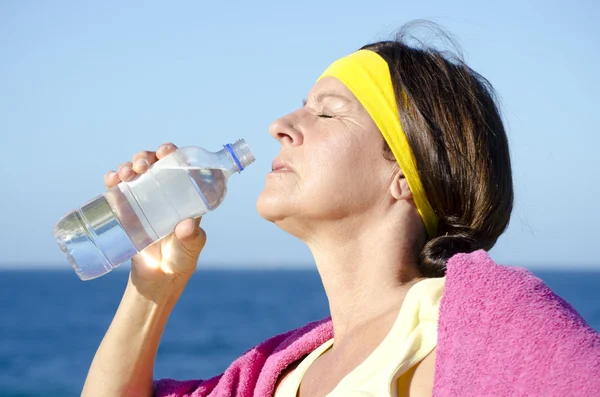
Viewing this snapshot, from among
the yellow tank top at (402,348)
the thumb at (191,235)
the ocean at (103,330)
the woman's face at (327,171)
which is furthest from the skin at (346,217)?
the ocean at (103,330)

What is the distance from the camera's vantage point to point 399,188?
2781 mm

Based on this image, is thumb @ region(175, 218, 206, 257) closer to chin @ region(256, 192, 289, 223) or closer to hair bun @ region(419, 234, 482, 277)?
chin @ region(256, 192, 289, 223)

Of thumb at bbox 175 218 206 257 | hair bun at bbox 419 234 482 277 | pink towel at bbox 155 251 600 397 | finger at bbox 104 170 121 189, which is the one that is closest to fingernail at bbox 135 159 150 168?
finger at bbox 104 170 121 189

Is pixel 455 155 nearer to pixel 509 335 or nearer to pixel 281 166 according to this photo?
pixel 281 166

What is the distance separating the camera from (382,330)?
264cm

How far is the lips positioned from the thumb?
1.30 ft

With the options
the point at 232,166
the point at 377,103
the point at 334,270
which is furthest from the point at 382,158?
the point at 232,166

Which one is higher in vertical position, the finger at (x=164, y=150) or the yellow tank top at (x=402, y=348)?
the finger at (x=164, y=150)

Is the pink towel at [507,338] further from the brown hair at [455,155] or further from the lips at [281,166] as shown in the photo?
the lips at [281,166]

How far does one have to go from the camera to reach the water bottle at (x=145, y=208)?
322 centimetres

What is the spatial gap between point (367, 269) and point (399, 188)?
0.27 metres

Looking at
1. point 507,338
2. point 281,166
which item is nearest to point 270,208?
point 281,166

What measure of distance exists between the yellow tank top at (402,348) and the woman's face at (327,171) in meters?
0.35

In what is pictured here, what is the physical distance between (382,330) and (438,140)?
60cm
